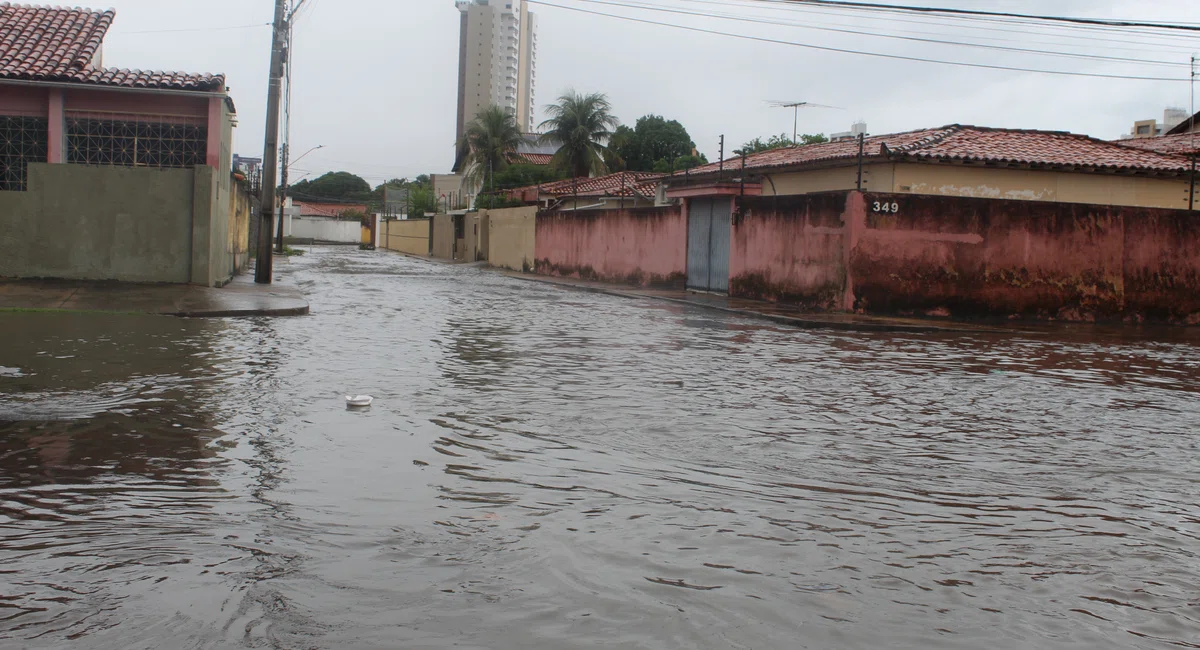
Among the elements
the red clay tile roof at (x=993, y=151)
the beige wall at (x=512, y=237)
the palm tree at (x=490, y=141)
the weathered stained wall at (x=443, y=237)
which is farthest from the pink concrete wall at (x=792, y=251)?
the palm tree at (x=490, y=141)

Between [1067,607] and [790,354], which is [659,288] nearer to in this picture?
[790,354]

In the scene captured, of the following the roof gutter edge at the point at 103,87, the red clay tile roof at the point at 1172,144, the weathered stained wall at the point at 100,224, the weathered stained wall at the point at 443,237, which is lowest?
the weathered stained wall at the point at 100,224

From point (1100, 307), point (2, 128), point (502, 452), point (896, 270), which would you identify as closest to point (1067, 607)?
point (502, 452)

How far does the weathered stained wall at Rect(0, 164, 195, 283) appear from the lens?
1856 centimetres

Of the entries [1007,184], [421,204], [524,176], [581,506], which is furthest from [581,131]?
[581,506]

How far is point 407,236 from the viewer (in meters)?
75.4

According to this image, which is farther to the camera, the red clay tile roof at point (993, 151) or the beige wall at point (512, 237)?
the beige wall at point (512, 237)

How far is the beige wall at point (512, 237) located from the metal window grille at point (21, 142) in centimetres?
2338

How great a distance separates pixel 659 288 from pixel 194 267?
15.0m

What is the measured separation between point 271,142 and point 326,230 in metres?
76.6

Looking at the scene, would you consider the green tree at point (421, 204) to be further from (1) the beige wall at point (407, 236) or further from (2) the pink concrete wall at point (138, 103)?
(2) the pink concrete wall at point (138, 103)

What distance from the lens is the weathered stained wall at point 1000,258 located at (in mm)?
21297

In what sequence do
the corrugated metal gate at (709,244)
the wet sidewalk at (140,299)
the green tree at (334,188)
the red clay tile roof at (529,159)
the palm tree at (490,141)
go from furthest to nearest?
the green tree at (334,188)
the red clay tile roof at (529,159)
the palm tree at (490,141)
the corrugated metal gate at (709,244)
the wet sidewalk at (140,299)

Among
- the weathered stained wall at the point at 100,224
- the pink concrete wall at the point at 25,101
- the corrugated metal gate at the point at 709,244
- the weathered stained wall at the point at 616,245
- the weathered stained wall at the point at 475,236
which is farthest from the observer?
the weathered stained wall at the point at 475,236
